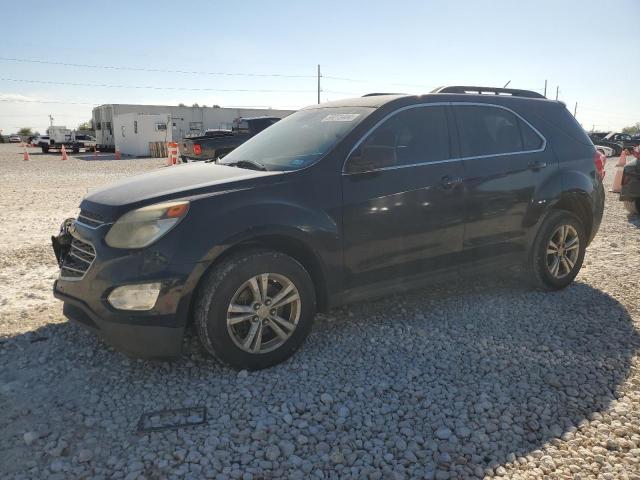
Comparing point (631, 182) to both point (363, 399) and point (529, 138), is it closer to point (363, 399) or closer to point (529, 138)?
point (529, 138)

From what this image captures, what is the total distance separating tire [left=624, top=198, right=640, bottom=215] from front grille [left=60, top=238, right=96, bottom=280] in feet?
29.6

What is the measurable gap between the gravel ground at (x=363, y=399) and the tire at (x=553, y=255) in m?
0.27

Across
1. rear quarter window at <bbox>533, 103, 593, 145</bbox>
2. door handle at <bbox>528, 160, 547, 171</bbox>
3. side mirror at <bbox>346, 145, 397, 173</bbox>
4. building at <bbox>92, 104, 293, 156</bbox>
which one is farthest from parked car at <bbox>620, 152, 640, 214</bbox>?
building at <bbox>92, 104, 293, 156</bbox>

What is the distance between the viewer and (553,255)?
4.85 m

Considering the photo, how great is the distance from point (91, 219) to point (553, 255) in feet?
13.6

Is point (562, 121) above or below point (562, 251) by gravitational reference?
above

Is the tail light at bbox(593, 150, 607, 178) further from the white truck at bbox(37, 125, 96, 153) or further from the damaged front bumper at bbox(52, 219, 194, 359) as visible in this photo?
the white truck at bbox(37, 125, 96, 153)

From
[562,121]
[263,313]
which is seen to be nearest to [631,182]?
[562,121]

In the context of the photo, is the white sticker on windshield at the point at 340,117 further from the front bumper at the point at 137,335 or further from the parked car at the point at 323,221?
the front bumper at the point at 137,335

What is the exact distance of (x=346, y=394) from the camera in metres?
3.05

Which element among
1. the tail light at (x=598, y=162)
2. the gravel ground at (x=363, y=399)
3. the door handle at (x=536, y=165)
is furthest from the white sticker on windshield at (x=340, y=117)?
the tail light at (x=598, y=162)

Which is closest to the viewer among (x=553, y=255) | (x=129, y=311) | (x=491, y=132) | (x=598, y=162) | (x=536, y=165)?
(x=129, y=311)

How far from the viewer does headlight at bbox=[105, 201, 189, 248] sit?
2969 mm

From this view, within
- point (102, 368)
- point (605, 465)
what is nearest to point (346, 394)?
point (605, 465)
